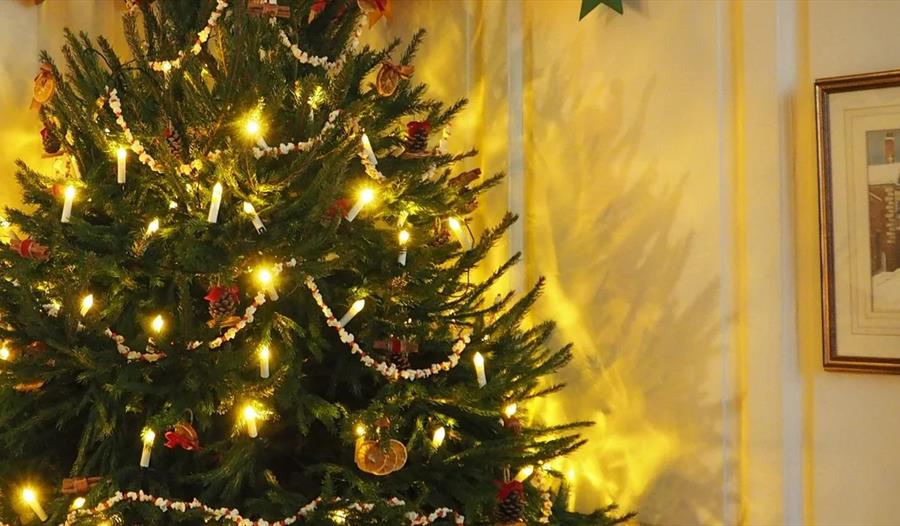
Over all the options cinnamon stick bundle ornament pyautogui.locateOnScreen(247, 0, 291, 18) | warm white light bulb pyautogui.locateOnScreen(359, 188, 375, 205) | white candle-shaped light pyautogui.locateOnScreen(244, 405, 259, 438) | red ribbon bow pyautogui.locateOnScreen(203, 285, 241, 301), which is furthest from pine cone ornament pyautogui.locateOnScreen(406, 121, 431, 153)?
white candle-shaped light pyautogui.locateOnScreen(244, 405, 259, 438)

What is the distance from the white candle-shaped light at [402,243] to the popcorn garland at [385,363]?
0.14m

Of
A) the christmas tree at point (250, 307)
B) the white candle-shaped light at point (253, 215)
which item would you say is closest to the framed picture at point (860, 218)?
the christmas tree at point (250, 307)

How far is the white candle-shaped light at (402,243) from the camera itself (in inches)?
51.3

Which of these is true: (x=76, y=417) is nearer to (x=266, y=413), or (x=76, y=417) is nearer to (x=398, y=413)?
(x=266, y=413)

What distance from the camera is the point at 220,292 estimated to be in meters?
1.16

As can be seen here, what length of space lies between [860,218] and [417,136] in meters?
0.78

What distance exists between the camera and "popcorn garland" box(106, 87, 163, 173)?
1.20m

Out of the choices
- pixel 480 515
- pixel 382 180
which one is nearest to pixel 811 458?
pixel 480 515

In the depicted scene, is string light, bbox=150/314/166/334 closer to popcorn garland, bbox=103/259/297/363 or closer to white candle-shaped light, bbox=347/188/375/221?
popcorn garland, bbox=103/259/297/363

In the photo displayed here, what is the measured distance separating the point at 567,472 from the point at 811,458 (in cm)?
46

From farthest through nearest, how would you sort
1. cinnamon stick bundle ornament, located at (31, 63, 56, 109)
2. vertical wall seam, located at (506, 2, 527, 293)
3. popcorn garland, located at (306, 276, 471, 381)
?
vertical wall seam, located at (506, 2, 527, 293)
cinnamon stick bundle ornament, located at (31, 63, 56, 109)
popcorn garland, located at (306, 276, 471, 381)

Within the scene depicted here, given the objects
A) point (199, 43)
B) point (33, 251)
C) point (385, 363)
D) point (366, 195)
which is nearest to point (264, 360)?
point (385, 363)

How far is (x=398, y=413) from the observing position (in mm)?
1282

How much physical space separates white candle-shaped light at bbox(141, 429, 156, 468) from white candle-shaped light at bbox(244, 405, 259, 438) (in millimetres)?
129
